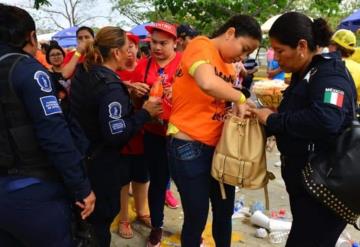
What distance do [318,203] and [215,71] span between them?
0.92 meters

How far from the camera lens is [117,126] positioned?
245 centimetres

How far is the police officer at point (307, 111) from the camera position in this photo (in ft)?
6.28

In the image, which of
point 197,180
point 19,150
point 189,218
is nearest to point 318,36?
point 197,180

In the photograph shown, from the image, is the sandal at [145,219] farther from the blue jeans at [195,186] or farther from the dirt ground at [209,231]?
the blue jeans at [195,186]

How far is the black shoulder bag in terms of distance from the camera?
6.14ft

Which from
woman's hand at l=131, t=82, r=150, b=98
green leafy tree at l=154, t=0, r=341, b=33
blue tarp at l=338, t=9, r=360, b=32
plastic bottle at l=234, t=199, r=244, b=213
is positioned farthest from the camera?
green leafy tree at l=154, t=0, r=341, b=33

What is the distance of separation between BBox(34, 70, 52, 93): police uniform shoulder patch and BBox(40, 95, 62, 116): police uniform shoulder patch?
4cm

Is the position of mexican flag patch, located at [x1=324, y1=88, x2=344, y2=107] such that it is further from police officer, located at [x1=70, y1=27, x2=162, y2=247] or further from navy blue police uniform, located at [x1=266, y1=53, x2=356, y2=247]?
police officer, located at [x1=70, y1=27, x2=162, y2=247]

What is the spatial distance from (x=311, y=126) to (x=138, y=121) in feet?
3.59

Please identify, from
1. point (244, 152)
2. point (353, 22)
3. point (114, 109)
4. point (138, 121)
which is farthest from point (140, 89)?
point (353, 22)

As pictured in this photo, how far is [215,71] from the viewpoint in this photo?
7.79 feet

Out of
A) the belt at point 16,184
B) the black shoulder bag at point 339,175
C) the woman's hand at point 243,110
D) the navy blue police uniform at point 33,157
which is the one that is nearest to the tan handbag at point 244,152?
the woman's hand at point 243,110

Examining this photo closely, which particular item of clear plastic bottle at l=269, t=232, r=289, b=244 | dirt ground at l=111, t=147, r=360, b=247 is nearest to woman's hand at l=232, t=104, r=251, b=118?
dirt ground at l=111, t=147, r=360, b=247

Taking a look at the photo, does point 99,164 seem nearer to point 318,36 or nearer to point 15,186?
point 15,186
